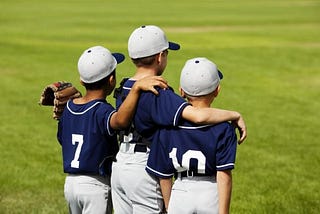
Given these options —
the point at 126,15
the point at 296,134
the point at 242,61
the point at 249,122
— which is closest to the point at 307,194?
the point at 296,134

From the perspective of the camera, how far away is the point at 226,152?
15.2ft

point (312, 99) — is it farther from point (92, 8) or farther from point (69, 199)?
point (92, 8)

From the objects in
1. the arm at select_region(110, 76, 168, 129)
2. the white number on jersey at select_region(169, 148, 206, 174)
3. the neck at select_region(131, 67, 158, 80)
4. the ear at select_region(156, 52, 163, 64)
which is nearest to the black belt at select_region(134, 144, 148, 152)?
the arm at select_region(110, 76, 168, 129)

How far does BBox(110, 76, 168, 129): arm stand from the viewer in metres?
4.79

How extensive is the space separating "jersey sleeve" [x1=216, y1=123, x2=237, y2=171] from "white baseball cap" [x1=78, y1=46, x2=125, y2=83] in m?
1.13

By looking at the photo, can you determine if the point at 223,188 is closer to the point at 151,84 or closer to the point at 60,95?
the point at 151,84

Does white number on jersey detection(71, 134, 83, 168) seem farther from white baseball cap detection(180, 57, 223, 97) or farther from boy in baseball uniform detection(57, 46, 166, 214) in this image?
white baseball cap detection(180, 57, 223, 97)

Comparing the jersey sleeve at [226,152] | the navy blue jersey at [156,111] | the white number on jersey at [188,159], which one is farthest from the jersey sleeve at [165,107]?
the jersey sleeve at [226,152]

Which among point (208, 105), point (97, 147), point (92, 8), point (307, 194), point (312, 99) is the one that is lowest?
point (92, 8)

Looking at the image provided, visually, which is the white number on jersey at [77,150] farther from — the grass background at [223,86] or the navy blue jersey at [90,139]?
the grass background at [223,86]

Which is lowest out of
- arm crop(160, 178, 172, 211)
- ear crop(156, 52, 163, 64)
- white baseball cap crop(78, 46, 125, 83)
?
arm crop(160, 178, 172, 211)

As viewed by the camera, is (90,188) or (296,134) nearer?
(90,188)

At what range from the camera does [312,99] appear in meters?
16.5

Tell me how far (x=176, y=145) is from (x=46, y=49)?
22.2 m
